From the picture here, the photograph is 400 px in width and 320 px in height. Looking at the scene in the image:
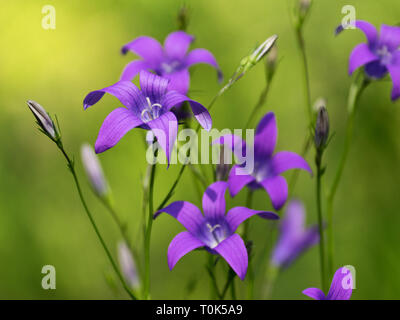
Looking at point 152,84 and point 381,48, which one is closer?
point 152,84

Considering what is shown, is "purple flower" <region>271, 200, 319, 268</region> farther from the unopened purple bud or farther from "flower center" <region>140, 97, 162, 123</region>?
"flower center" <region>140, 97, 162, 123</region>

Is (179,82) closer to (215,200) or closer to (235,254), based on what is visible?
(215,200)

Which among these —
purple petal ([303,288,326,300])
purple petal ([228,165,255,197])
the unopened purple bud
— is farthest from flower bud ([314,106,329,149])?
the unopened purple bud

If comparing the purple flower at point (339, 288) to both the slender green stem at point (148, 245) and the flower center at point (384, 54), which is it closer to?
the slender green stem at point (148, 245)

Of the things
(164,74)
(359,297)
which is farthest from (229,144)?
(359,297)

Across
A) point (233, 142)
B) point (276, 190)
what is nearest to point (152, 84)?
point (233, 142)

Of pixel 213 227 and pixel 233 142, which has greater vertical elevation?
pixel 233 142

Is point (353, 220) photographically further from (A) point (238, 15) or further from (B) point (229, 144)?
(B) point (229, 144)
